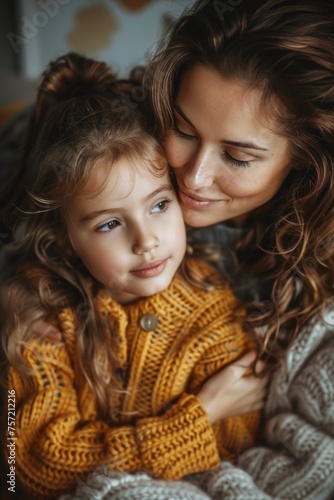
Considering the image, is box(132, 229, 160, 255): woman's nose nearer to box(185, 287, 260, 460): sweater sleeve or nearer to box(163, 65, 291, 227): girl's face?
box(163, 65, 291, 227): girl's face

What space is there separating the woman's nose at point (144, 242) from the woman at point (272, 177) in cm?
11

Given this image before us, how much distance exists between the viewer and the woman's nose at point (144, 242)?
3.00 ft

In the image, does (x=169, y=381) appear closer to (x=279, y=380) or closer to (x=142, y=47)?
(x=279, y=380)

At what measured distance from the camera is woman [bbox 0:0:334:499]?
0.85m

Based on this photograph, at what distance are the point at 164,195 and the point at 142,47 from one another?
815mm

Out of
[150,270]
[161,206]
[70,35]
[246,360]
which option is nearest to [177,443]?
[246,360]

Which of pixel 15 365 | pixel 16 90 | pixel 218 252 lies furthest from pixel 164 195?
pixel 16 90

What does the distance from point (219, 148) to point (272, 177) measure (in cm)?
12

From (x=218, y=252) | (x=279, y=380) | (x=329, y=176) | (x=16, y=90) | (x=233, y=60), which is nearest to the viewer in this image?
(x=233, y=60)

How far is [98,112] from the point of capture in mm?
926

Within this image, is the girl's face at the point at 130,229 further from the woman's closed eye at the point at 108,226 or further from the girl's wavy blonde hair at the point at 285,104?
the girl's wavy blonde hair at the point at 285,104

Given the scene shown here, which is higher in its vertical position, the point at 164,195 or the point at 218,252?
the point at 164,195

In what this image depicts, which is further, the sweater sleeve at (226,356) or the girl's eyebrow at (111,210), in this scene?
the sweater sleeve at (226,356)

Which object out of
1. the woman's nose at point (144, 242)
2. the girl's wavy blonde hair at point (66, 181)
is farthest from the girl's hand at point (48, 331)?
the woman's nose at point (144, 242)
